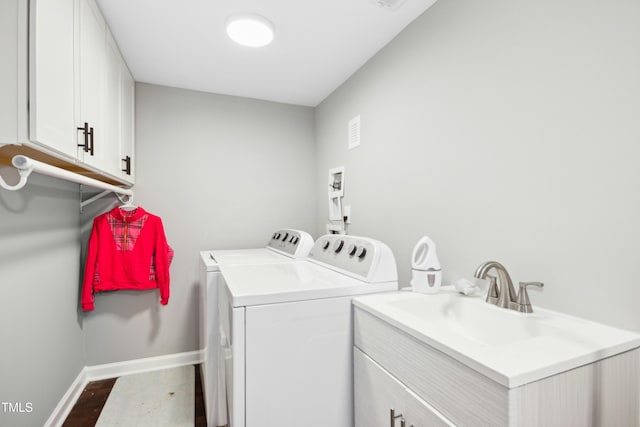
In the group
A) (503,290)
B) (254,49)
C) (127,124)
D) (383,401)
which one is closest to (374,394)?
(383,401)

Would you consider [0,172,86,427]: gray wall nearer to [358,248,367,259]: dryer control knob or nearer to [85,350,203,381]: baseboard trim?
[85,350,203,381]: baseboard trim

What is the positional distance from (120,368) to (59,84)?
2168 millimetres

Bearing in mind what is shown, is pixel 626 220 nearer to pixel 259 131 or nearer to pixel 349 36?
pixel 349 36

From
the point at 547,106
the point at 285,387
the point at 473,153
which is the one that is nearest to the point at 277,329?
the point at 285,387

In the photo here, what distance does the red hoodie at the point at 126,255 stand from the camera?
223cm

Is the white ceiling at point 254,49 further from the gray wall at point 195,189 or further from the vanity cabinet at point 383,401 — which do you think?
the vanity cabinet at point 383,401

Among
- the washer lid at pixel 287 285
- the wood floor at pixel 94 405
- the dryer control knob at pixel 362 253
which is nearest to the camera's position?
the washer lid at pixel 287 285

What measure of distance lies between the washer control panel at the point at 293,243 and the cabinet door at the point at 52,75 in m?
1.28

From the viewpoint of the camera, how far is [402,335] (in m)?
0.98

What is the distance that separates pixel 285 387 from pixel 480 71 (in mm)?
1523

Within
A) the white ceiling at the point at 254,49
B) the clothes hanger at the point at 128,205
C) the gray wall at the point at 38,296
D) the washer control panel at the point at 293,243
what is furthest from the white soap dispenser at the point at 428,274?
the clothes hanger at the point at 128,205

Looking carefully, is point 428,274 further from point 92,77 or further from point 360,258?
point 92,77

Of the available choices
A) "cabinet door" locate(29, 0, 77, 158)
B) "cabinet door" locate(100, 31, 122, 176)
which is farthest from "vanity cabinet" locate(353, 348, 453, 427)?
"cabinet door" locate(100, 31, 122, 176)

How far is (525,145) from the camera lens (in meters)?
1.15
